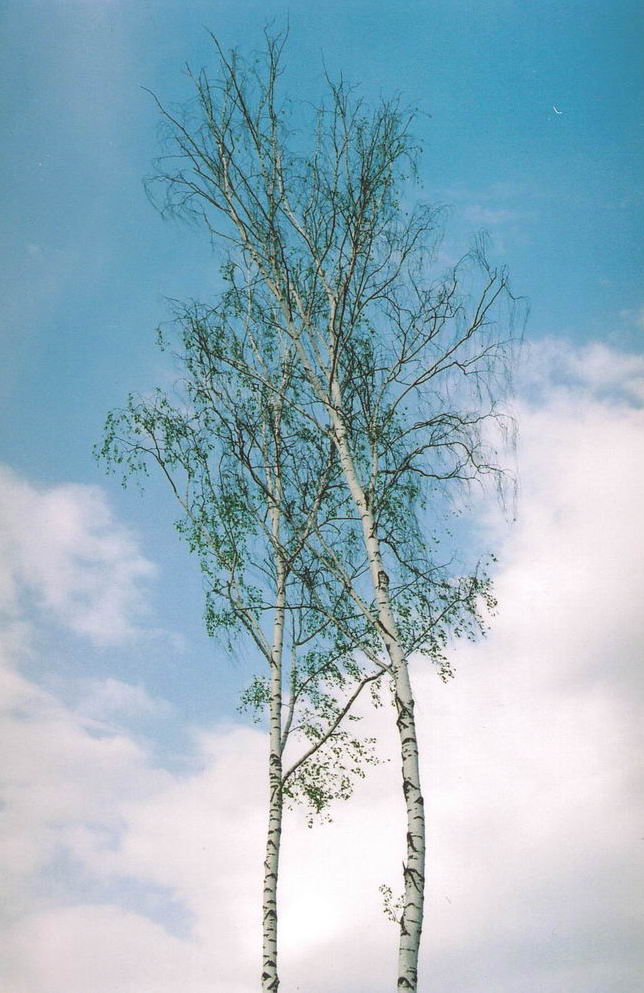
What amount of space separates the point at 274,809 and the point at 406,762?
3.12m

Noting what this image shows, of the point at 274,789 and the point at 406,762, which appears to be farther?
the point at 274,789

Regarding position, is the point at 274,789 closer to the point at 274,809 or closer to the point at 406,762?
the point at 274,809

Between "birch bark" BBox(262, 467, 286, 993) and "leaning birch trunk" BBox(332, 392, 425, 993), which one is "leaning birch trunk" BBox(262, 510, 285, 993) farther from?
"leaning birch trunk" BBox(332, 392, 425, 993)

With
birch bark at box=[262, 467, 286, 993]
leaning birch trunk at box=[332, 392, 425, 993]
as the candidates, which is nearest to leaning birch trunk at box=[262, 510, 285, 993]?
birch bark at box=[262, 467, 286, 993]

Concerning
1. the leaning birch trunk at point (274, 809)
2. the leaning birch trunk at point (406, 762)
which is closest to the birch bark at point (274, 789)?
the leaning birch trunk at point (274, 809)

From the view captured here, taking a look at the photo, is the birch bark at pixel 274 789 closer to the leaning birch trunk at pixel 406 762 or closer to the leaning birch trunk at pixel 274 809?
the leaning birch trunk at pixel 274 809

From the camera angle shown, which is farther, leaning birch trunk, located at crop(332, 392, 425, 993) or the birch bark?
the birch bark

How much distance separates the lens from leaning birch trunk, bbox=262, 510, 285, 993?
9.45 metres

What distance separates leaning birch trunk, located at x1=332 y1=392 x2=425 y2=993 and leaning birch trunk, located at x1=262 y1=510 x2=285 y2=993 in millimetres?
1125

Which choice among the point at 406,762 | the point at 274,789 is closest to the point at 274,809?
the point at 274,789

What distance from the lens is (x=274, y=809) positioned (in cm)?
1036

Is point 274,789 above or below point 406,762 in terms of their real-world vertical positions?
above

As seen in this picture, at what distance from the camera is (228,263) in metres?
12.2

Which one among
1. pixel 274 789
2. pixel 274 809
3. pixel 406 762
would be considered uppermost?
Answer: pixel 274 789
